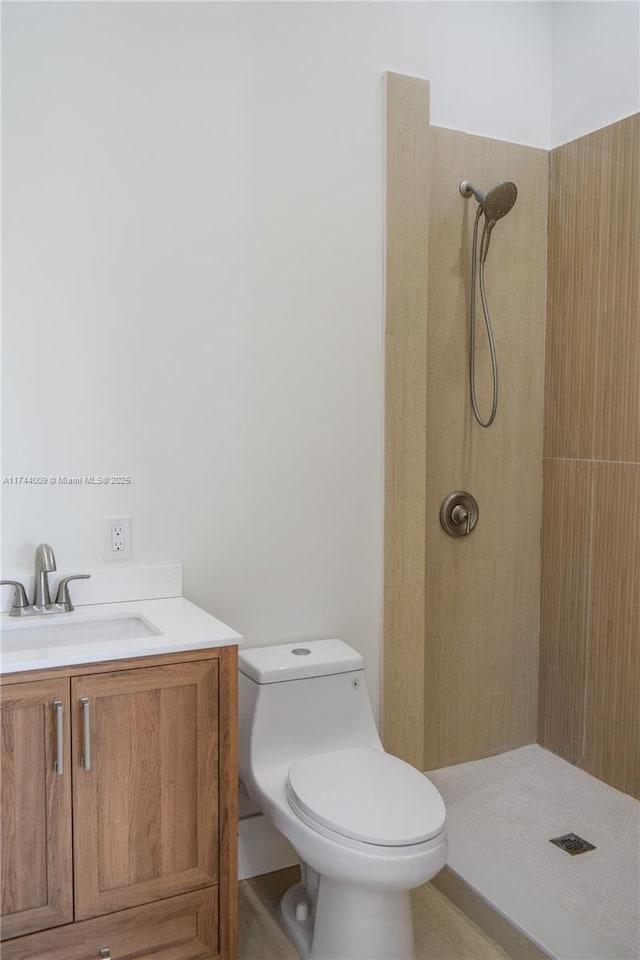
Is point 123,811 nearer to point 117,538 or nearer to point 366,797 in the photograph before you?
point 366,797

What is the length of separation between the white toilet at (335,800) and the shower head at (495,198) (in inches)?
58.5

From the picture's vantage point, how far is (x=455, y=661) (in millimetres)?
2773

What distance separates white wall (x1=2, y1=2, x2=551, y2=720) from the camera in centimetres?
197

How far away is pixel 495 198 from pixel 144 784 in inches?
79.3

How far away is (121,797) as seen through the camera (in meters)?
1.65

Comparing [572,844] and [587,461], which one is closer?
[572,844]

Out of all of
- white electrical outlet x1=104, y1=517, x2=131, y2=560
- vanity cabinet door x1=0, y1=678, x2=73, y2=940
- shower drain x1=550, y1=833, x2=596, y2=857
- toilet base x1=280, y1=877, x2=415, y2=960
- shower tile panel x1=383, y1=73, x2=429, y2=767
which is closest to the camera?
vanity cabinet door x1=0, y1=678, x2=73, y2=940

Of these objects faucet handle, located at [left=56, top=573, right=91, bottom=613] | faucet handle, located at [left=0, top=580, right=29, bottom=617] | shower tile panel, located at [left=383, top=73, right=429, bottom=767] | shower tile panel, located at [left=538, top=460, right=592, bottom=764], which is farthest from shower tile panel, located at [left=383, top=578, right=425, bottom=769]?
faucet handle, located at [left=0, top=580, right=29, bottom=617]

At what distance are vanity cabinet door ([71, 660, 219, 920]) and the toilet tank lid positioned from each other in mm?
386

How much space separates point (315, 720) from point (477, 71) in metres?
2.17

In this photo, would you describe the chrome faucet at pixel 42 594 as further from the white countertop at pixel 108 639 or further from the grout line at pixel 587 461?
the grout line at pixel 587 461

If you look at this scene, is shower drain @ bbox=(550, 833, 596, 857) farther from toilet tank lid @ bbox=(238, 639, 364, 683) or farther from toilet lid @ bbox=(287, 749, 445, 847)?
toilet tank lid @ bbox=(238, 639, 364, 683)

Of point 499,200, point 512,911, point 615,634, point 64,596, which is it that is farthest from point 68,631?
point 499,200

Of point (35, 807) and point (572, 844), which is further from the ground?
point (35, 807)
